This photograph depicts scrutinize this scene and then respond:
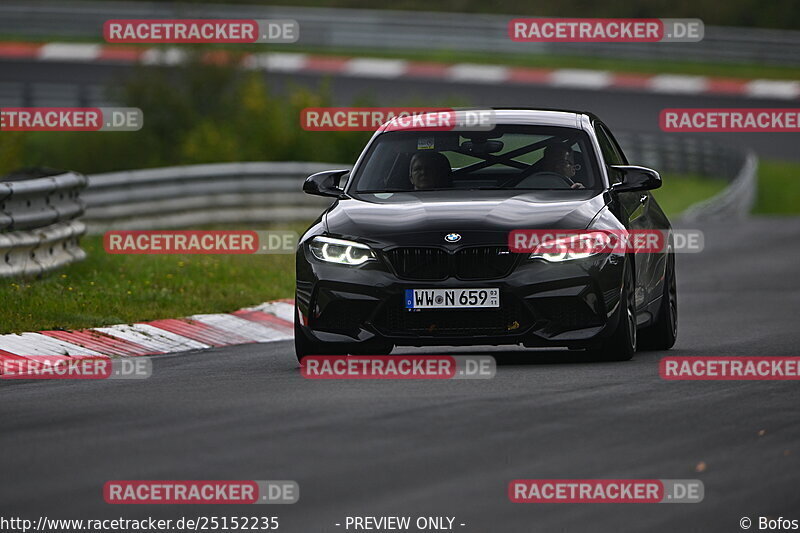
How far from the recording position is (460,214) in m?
9.75

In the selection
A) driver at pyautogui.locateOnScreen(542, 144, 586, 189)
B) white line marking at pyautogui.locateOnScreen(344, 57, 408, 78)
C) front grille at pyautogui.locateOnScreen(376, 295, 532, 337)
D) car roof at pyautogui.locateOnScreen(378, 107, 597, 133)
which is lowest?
front grille at pyautogui.locateOnScreen(376, 295, 532, 337)

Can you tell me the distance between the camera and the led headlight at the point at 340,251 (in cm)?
961

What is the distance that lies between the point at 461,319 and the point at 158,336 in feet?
11.1

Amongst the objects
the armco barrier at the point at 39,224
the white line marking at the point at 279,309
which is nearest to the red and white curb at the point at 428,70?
the armco barrier at the point at 39,224

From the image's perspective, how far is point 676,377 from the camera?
9.05 meters

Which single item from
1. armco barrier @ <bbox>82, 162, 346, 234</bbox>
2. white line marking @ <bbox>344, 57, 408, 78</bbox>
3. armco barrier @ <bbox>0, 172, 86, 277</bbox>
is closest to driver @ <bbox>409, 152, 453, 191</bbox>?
armco barrier @ <bbox>0, 172, 86, 277</bbox>

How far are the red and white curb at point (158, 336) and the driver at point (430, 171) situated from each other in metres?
2.25

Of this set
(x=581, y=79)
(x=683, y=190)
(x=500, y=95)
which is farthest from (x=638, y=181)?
(x=500, y=95)

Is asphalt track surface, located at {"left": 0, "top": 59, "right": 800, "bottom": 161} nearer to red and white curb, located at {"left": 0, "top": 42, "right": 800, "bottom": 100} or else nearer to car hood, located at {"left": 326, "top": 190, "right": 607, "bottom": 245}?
red and white curb, located at {"left": 0, "top": 42, "right": 800, "bottom": 100}

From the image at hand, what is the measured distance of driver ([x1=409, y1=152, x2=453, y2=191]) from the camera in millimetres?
10703

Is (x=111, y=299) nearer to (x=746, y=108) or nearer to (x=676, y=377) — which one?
(x=676, y=377)

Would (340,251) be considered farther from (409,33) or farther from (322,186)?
(409,33)

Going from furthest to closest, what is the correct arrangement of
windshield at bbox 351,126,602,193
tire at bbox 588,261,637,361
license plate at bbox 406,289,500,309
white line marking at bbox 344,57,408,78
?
white line marking at bbox 344,57,408,78 < windshield at bbox 351,126,602,193 < tire at bbox 588,261,637,361 < license plate at bbox 406,289,500,309

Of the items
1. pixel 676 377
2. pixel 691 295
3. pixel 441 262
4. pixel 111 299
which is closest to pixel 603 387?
pixel 676 377
